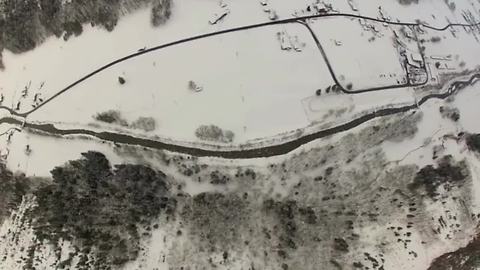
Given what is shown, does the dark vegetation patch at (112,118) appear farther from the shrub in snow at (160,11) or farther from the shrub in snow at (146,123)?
the shrub in snow at (160,11)

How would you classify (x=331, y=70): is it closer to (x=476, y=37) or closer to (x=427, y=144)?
(x=427, y=144)

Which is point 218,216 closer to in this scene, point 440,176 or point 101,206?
point 101,206

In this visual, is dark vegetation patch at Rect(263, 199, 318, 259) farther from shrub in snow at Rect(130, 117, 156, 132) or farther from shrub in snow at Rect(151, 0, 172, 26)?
shrub in snow at Rect(151, 0, 172, 26)

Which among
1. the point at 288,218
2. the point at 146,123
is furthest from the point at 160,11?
the point at 288,218

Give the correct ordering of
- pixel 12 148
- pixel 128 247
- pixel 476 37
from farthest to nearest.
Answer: pixel 476 37, pixel 12 148, pixel 128 247

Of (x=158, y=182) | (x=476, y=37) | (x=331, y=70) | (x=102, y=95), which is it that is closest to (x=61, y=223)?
(x=158, y=182)

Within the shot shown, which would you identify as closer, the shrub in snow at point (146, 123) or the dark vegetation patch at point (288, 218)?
the dark vegetation patch at point (288, 218)

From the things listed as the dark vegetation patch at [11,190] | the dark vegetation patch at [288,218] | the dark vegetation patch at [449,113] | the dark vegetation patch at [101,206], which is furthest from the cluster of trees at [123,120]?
the dark vegetation patch at [449,113]
